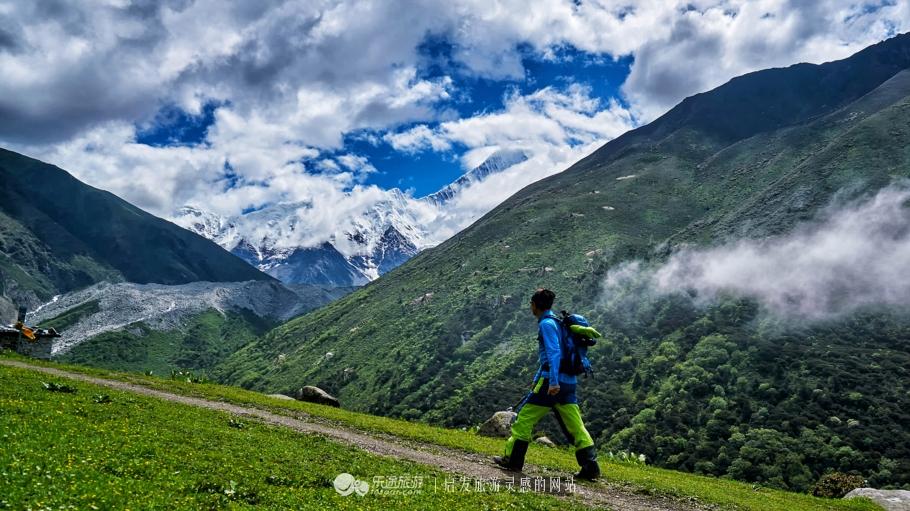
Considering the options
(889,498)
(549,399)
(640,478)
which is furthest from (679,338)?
(549,399)

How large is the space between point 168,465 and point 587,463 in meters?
11.2

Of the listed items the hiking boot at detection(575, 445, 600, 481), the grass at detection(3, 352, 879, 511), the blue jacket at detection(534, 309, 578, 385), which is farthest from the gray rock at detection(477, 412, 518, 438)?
the blue jacket at detection(534, 309, 578, 385)

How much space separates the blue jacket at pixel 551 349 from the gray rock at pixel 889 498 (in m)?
16.6

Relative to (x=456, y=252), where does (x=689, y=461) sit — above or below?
below

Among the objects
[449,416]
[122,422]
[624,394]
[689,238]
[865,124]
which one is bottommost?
[449,416]

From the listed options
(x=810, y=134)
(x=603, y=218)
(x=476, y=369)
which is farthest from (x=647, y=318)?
(x=810, y=134)

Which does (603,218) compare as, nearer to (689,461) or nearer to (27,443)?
(689,461)

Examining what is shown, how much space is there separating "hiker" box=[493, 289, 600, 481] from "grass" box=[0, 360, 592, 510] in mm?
2316

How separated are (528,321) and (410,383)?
113 ft

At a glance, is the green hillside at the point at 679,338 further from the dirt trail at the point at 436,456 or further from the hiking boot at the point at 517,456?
the hiking boot at the point at 517,456

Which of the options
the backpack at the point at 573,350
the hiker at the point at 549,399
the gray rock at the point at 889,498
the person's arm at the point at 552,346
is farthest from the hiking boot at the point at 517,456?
the gray rock at the point at 889,498

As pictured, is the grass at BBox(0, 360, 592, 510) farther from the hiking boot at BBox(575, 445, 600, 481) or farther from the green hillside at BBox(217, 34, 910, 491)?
the green hillside at BBox(217, 34, 910, 491)

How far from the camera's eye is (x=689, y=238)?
130 m

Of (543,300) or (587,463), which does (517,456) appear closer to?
(587,463)
